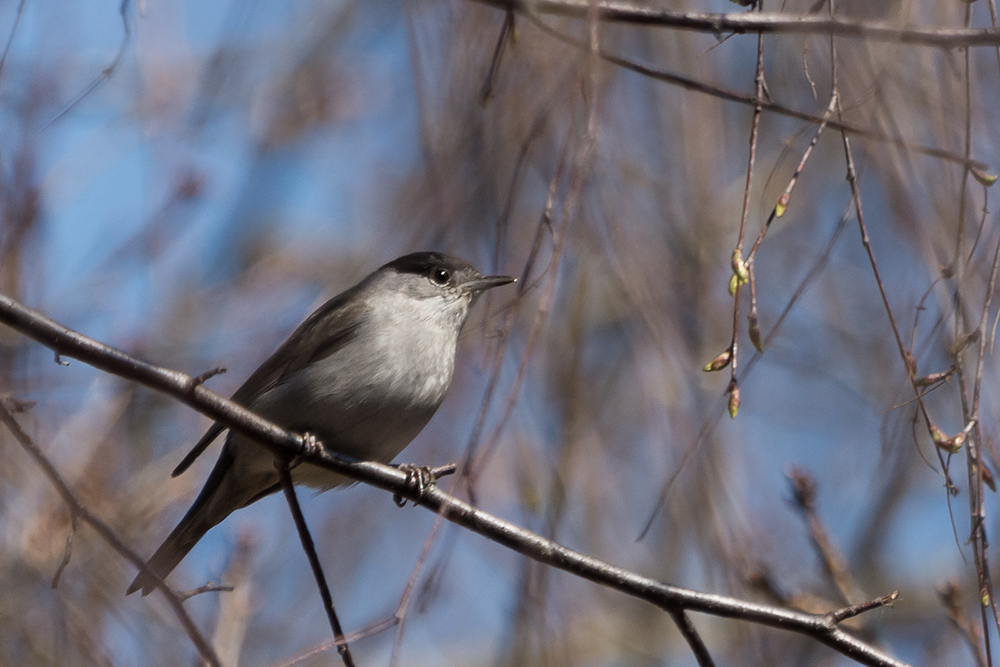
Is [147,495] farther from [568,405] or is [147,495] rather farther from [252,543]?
[568,405]

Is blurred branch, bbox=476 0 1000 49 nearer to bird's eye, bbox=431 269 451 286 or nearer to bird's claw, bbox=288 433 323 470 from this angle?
bird's claw, bbox=288 433 323 470

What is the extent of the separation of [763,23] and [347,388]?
2.22 m

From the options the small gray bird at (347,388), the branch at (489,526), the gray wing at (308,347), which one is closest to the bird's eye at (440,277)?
the small gray bird at (347,388)

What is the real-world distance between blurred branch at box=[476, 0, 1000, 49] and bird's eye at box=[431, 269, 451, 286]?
2057 millimetres

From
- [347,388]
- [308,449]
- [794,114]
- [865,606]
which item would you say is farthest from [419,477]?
[794,114]

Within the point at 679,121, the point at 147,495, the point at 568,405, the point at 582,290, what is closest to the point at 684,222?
the point at 679,121

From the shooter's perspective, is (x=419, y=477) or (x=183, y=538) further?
(x=183, y=538)

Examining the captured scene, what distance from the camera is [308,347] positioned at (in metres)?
4.36

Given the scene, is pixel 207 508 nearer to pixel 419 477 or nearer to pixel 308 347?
pixel 308 347

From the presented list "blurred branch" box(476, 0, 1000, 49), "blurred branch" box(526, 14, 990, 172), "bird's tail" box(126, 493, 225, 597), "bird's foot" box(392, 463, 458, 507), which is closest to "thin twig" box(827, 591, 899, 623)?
"blurred branch" box(526, 14, 990, 172)

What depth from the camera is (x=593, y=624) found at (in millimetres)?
7418

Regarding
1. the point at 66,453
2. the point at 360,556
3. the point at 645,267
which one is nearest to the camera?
the point at 645,267

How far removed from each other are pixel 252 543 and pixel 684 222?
2.49 m

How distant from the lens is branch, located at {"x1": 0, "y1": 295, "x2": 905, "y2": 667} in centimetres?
263
